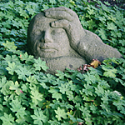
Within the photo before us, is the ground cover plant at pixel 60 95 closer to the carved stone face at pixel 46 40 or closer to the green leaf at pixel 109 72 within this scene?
the green leaf at pixel 109 72

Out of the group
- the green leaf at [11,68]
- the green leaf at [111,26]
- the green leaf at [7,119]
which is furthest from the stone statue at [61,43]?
the green leaf at [111,26]

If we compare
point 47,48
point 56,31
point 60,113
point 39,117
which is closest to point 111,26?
point 56,31

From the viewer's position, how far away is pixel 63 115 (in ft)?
7.44

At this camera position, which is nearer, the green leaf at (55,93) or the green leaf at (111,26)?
the green leaf at (55,93)

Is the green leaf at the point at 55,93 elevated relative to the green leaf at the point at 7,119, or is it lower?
elevated

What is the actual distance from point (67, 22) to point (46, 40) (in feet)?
1.62

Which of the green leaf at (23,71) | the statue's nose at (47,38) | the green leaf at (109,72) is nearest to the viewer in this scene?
the green leaf at (23,71)

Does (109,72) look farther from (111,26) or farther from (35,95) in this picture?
(111,26)

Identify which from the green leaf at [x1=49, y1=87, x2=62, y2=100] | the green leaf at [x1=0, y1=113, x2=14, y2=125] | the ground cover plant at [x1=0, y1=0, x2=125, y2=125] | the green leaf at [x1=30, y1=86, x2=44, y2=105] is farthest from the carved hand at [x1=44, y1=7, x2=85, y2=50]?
the green leaf at [x1=0, y1=113, x2=14, y2=125]

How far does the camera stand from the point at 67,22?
310 centimetres

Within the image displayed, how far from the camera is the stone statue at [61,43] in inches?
118

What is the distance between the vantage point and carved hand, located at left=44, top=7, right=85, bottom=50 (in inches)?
121

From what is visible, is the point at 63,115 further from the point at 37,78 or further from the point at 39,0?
the point at 39,0

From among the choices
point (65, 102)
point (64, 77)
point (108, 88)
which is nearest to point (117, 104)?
point (108, 88)
